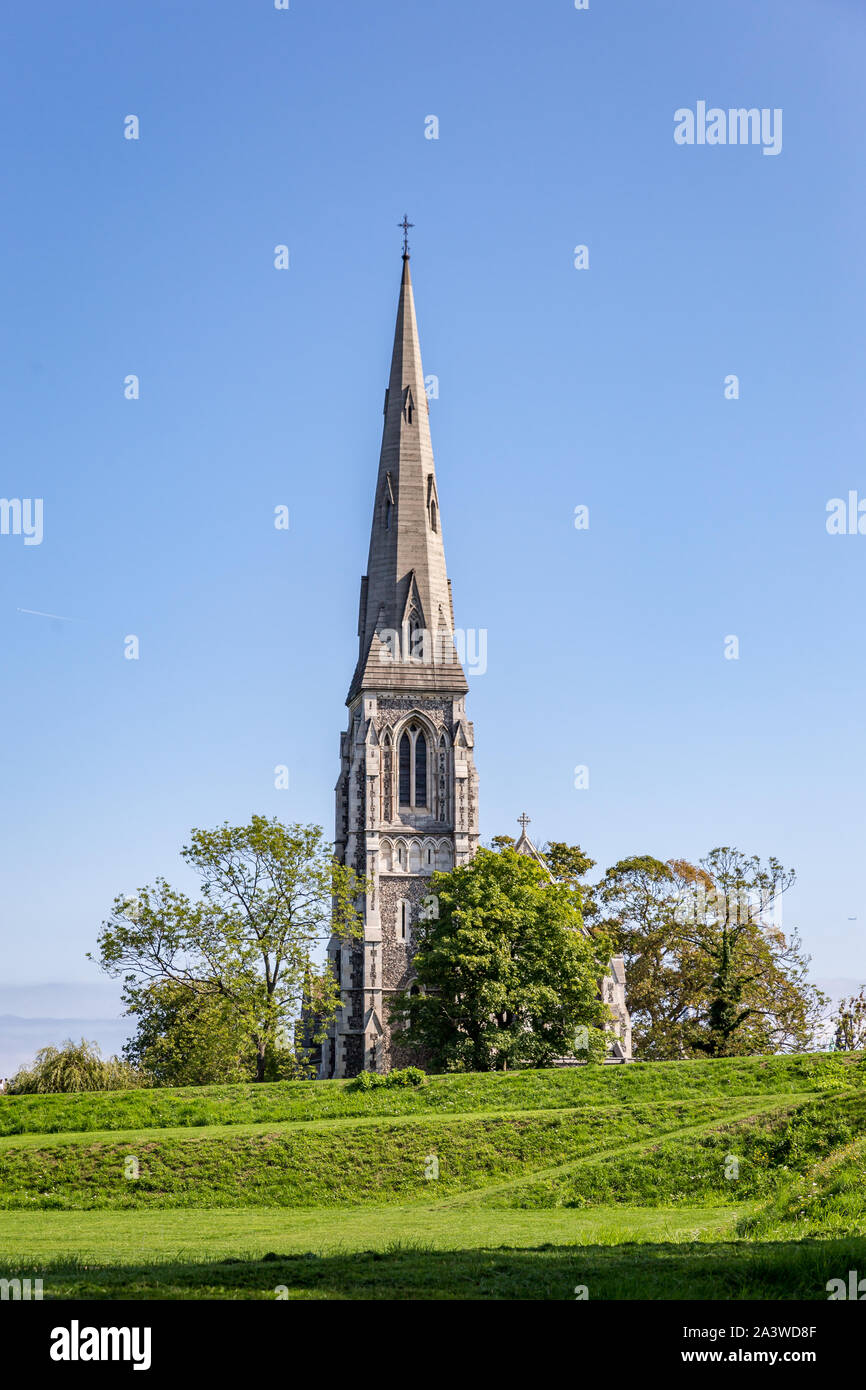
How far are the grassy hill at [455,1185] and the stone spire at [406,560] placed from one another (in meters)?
31.6

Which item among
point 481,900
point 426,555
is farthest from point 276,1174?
point 426,555

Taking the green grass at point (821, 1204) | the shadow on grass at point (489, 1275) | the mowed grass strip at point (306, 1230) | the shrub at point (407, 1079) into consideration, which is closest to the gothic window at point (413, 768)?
the shrub at point (407, 1079)

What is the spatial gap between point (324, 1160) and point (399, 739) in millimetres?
38499

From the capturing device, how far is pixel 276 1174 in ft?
82.5

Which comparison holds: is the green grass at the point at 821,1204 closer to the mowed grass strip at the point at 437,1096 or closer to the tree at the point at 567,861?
the mowed grass strip at the point at 437,1096

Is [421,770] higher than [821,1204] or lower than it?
higher

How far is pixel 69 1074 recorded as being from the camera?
45.6 metres

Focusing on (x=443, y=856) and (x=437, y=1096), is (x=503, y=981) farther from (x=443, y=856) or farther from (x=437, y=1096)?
(x=437, y=1096)

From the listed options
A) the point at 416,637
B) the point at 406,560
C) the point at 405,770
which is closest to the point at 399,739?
the point at 405,770

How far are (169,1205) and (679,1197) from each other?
345 inches

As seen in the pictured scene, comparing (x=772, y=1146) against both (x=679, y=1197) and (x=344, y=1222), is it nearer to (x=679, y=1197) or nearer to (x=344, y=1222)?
(x=679, y=1197)

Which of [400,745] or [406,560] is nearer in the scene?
[400,745]

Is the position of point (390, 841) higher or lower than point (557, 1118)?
higher
